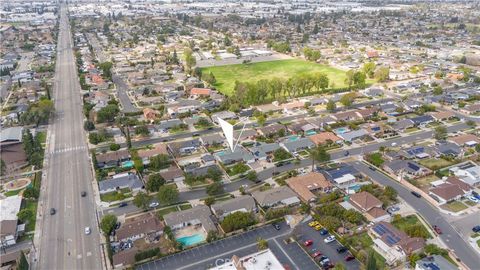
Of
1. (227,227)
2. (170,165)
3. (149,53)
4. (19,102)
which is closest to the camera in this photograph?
(227,227)

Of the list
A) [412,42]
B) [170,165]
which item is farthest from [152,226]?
[412,42]

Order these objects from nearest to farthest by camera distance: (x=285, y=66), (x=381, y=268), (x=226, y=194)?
1. (x=381, y=268)
2. (x=226, y=194)
3. (x=285, y=66)

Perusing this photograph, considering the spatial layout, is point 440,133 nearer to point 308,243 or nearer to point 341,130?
point 341,130

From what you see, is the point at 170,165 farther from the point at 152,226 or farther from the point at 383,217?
the point at 383,217

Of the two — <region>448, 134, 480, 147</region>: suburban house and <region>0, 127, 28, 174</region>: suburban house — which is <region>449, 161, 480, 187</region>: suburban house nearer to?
<region>448, 134, 480, 147</region>: suburban house

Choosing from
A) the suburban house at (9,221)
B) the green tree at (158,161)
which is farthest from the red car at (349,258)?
the suburban house at (9,221)

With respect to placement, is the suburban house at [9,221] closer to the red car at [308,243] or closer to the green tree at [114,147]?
the green tree at [114,147]
